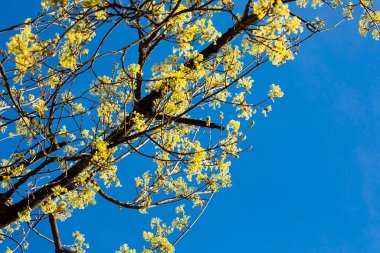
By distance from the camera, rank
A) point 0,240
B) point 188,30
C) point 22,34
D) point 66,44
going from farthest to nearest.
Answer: point 0,240 < point 188,30 < point 66,44 < point 22,34

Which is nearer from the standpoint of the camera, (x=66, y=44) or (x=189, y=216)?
(x=66, y=44)

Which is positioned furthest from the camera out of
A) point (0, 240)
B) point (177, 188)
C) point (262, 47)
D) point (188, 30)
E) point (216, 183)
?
point (0, 240)

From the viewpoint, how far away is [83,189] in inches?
185

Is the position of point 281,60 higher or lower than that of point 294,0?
lower

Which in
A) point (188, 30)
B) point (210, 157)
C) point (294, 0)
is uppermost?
point (294, 0)

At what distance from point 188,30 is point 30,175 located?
2.32 m

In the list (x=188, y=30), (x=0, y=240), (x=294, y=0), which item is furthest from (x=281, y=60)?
(x=0, y=240)

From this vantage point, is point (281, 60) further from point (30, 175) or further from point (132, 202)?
point (30, 175)

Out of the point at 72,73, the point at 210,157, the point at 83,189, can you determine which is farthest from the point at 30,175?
the point at 210,157

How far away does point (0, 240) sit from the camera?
20.1 feet

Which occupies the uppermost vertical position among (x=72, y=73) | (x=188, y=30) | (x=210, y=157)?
(x=188, y=30)

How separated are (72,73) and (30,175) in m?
1.63

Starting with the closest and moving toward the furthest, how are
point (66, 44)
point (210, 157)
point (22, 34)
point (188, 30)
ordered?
point (22, 34)
point (66, 44)
point (210, 157)
point (188, 30)

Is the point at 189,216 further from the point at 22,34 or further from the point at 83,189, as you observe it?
the point at 22,34
